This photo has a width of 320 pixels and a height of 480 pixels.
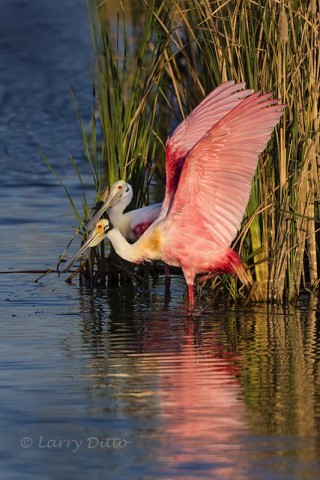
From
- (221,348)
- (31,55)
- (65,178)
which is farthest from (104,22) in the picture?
(31,55)

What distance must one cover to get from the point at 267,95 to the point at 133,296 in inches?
80.9

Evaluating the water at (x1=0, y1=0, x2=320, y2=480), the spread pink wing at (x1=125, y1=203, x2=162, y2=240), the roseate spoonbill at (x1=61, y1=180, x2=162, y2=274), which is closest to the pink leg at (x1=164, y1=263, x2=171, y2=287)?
the roseate spoonbill at (x1=61, y1=180, x2=162, y2=274)

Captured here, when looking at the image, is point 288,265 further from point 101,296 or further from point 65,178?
point 65,178

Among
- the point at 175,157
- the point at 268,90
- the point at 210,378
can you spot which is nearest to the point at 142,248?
the point at 175,157

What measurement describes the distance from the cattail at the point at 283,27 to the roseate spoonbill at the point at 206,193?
1.23ft

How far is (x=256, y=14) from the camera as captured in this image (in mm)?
9758

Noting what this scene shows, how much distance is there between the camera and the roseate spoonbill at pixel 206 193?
958 cm

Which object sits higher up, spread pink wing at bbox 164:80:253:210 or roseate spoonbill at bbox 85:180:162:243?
spread pink wing at bbox 164:80:253:210

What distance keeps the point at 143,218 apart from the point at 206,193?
103cm

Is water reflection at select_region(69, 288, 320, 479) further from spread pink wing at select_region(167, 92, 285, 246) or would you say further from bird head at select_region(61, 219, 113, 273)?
spread pink wing at select_region(167, 92, 285, 246)

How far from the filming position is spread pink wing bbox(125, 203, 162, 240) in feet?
35.6

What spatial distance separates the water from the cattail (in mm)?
Result: 1782

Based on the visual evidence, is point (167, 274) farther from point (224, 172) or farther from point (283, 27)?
A: point (283, 27)

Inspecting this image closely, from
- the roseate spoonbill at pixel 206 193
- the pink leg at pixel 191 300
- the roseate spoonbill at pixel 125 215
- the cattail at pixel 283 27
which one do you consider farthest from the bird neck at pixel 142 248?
the cattail at pixel 283 27
